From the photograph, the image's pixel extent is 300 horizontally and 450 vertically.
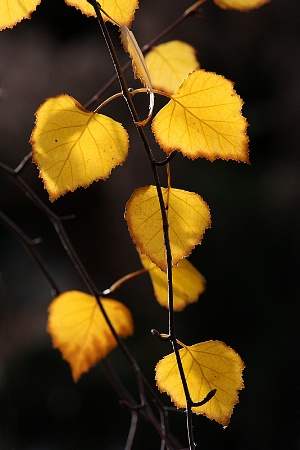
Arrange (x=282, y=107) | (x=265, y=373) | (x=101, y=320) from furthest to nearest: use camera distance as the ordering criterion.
→ (x=282, y=107), (x=265, y=373), (x=101, y=320)

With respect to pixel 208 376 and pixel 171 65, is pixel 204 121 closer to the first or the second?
pixel 208 376

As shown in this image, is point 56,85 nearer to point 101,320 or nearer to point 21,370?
point 21,370

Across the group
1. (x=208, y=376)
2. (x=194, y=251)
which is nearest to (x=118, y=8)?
(x=208, y=376)

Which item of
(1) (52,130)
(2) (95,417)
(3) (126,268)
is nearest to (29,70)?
(3) (126,268)

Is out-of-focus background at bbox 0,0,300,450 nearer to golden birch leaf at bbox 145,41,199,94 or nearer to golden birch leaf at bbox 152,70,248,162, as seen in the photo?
golden birch leaf at bbox 145,41,199,94

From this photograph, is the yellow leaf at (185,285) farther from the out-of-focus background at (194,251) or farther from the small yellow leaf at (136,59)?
the out-of-focus background at (194,251)

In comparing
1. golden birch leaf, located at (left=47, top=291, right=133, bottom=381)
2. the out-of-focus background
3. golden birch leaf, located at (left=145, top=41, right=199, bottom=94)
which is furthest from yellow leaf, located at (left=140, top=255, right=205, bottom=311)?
the out-of-focus background
